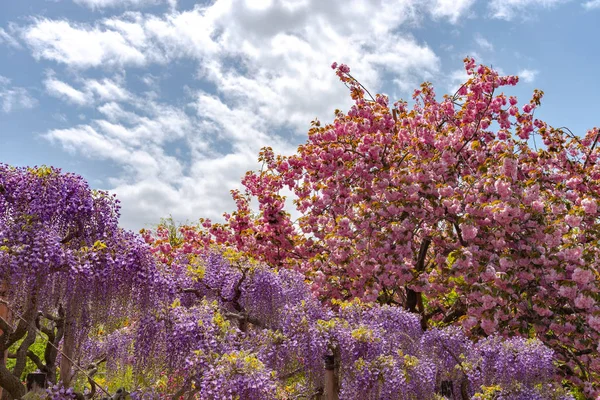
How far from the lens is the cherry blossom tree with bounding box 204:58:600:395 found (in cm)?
786

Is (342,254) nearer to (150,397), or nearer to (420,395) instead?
(420,395)

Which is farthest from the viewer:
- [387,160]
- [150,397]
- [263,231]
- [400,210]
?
[263,231]

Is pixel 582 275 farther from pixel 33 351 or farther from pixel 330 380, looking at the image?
pixel 33 351

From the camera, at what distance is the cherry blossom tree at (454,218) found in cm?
786

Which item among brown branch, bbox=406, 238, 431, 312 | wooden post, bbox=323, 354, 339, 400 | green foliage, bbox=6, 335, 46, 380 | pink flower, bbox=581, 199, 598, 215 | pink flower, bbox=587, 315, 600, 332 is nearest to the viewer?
wooden post, bbox=323, 354, 339, 400

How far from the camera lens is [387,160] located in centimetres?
1041

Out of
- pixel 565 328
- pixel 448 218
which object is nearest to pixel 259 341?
pixel 448 218

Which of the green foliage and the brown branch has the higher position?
the brown branch

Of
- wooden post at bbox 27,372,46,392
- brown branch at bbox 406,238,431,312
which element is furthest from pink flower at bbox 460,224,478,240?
wooden post at bbox 27,372,46,392

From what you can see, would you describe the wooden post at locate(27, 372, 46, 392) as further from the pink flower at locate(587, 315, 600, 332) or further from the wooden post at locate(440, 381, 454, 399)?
the pink flower at locate(587, 315, 600, 332)

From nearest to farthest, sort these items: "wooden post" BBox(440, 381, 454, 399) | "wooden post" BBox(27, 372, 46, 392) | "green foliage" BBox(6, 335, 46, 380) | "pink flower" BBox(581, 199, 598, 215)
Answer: "wooden post" BBox(27, 372, 46, 392)
"wooden post" BBox(440, 381, 454, 399)
"pink flower" BBox(581, 199, 598, 215)
"green foliage" BBox(6, 335, 46, 380)

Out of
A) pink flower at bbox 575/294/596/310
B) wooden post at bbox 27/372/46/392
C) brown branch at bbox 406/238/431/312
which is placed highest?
brown branch at bbox 406/238/431/312

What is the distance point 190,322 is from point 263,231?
212 inches

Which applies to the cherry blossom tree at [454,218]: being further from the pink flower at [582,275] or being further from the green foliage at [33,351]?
the green foliage at [33,351]
